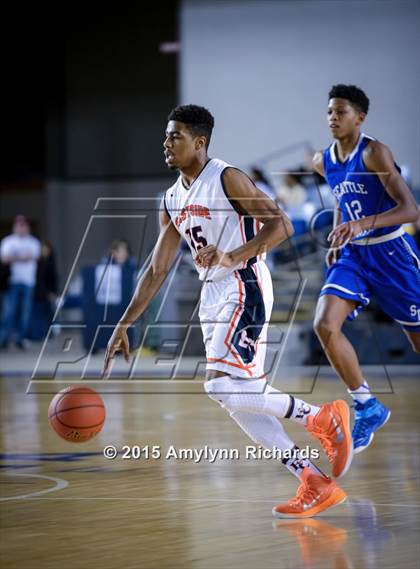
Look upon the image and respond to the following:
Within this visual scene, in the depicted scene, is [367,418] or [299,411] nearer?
[299,411]

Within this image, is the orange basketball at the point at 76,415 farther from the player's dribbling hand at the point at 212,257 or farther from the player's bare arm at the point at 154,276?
the player's dribbling hand at the point at 212,257

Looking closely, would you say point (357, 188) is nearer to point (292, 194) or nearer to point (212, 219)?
point (212, 219)

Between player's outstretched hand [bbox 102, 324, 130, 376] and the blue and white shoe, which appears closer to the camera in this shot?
player's outstretched hand [bbox 102, 324, 130, 376]

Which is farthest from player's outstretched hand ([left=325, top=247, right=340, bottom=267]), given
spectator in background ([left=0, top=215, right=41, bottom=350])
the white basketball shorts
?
spectator in background ([left=0, top=215, right=41, bottom=350])

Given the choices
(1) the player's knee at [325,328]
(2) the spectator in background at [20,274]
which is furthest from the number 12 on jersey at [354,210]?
(2) the spectator in background at [20,274]

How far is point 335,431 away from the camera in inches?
201

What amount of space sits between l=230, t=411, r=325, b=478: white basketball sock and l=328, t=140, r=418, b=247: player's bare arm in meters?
1.04

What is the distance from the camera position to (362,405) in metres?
6.10

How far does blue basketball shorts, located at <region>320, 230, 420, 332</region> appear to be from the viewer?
20.0ft

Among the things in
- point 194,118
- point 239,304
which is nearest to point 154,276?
point 239,304

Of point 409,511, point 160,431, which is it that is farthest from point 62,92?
point 409,511

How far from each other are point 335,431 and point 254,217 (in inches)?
40.9

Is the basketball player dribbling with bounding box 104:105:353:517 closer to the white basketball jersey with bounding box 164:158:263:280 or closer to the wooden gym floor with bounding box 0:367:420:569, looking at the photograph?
the white basketball jersey with bounding box 164:158:263:280

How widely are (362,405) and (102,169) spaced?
1867 centimetres
